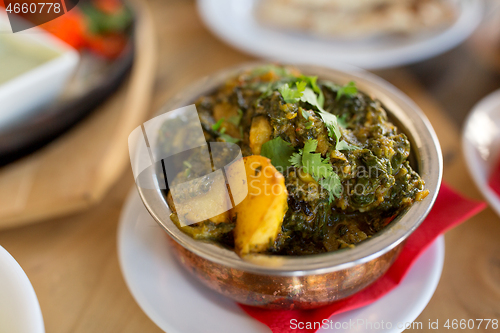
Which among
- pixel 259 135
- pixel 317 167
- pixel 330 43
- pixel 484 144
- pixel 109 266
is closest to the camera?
pixel 317 167

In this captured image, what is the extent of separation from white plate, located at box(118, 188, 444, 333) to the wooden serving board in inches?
18.8

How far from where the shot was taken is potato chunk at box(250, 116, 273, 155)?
4.71 feet

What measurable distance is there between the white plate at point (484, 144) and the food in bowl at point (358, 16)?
1.01 meters

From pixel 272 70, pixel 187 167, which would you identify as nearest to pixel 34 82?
pixel 187 167

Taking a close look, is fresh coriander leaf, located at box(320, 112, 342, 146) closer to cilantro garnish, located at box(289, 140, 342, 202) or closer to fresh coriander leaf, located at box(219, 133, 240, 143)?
cilantro garnish, located at box(289, 140, 342, 202)

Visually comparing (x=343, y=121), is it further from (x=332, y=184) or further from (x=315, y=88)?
(x=332, y=184)

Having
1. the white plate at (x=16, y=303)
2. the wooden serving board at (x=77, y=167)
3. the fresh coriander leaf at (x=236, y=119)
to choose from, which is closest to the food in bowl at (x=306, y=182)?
the fresh coriander leaf at (x=236, y=119)

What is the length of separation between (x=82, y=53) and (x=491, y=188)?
2.79 metres

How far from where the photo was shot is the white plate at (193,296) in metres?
1.46

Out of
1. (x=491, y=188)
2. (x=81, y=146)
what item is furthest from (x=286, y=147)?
(x=81, y=146)

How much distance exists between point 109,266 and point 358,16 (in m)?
2.73

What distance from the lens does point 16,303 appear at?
1.17 m

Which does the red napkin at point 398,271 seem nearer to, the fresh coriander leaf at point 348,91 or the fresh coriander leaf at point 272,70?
the fresh coriander leaf at point 348,91

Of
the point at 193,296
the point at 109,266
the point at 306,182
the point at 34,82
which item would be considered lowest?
the point at 109,266
